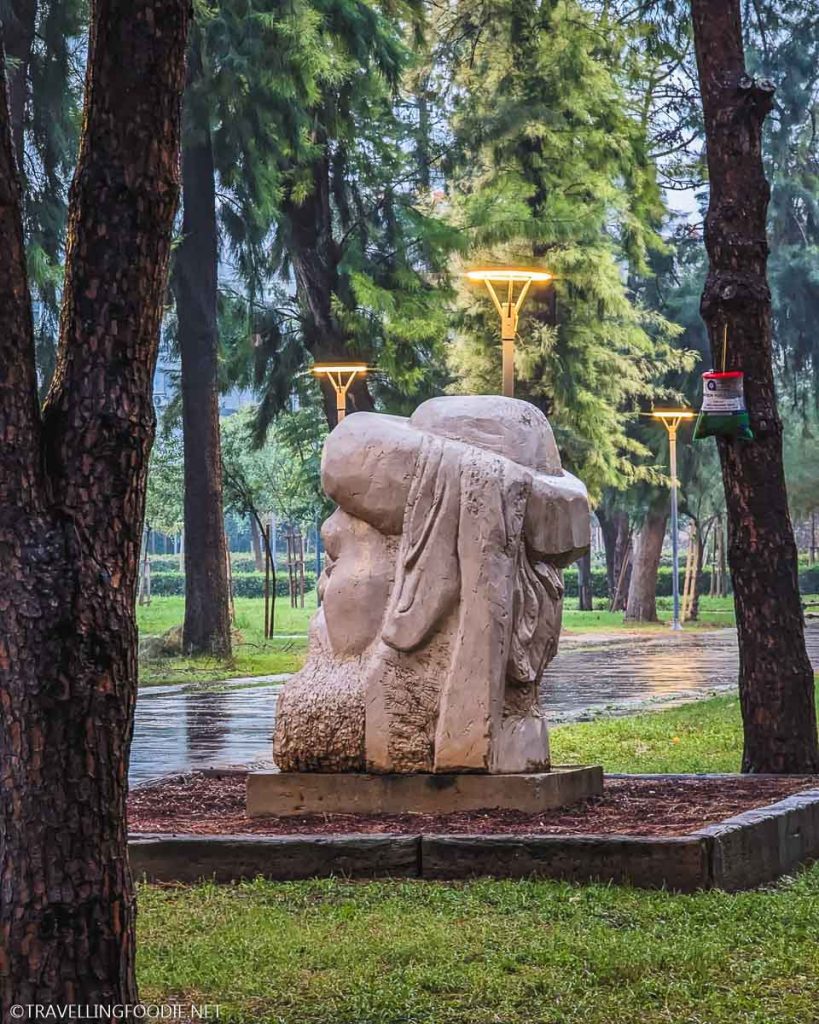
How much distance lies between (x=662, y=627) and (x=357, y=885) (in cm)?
3615

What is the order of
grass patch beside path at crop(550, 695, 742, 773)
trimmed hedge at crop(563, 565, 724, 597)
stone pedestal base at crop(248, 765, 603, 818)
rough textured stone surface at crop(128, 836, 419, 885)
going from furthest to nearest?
trimmed hedge at crop(563, 565, 724, 597) < grass patch beside path at crop(550, 695, 742, 773) < stone pedestal base at crop(248, 765, 603, 818) < rough textured stone surface at crop(128, 836, 419, 885)

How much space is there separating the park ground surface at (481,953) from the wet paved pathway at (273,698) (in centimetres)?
504

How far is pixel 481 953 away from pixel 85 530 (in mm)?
2485

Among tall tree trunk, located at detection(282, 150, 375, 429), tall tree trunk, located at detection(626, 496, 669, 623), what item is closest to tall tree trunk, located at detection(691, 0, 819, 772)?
tall tree trunk, located at detection(282, 150, 375, 429)

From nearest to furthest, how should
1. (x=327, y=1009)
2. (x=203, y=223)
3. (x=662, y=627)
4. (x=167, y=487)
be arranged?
1. (x=327, y=1009)
2. (x=203, y=223)
3. (x=662, y=627)
4. (x=167, y=487)

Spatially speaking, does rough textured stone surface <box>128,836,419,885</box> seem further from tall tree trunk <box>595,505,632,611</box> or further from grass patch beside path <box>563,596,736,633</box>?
tall tree trunk <box>595,505,632,611</box>

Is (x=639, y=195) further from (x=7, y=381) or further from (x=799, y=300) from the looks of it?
(x=7, y=381)

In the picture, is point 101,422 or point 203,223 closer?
point 101,422

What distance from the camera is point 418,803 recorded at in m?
8.85

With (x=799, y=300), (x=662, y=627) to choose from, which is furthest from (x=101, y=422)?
(x=662, y=627)

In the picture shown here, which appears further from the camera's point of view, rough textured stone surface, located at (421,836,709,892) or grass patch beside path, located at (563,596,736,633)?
grass patch beside path, located at (563,596,736,633)

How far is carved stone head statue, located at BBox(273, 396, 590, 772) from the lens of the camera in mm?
8891

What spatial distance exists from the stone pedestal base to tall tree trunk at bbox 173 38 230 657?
56.4 feet

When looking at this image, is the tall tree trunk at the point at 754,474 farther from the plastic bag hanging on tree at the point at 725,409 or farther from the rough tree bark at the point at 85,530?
the rough tree bark at the point at 85,530
